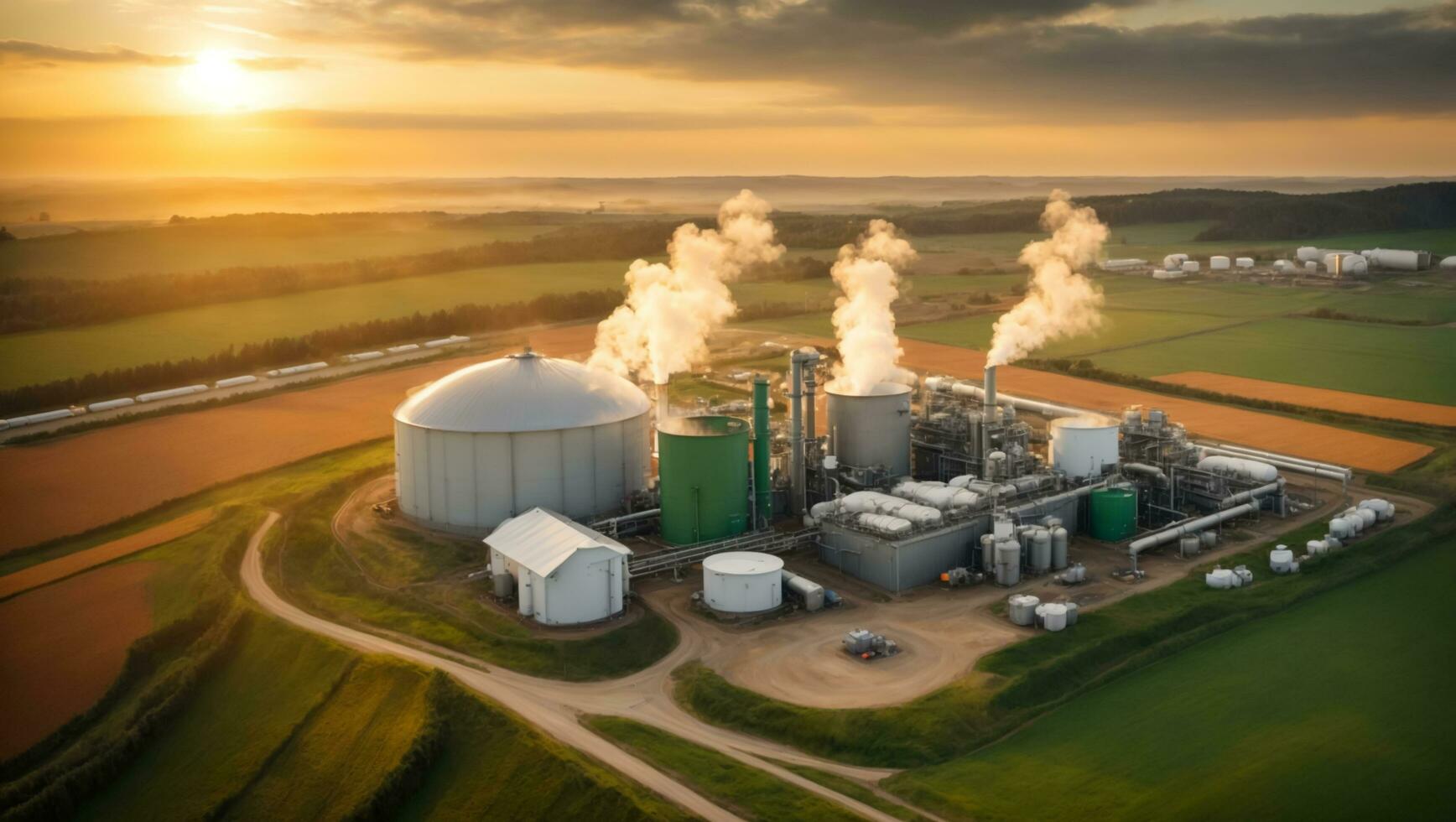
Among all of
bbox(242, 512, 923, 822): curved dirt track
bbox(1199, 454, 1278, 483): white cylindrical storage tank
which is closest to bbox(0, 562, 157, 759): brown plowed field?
bbox(242, 512, 923, 822): curved dirt track

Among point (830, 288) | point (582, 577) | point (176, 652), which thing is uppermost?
point (830, 288)

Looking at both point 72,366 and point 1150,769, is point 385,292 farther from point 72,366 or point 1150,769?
point 1150,769

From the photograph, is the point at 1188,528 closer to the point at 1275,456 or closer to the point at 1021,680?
the point at 1275,456

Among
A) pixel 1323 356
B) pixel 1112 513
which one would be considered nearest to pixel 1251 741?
pixel 1112 513

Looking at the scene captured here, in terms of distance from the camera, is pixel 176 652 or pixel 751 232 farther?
pixel 751 232

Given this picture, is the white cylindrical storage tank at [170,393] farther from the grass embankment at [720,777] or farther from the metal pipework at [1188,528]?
the metal pipework at [1188,528]

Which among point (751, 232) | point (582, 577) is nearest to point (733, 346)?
point (751, 232)
